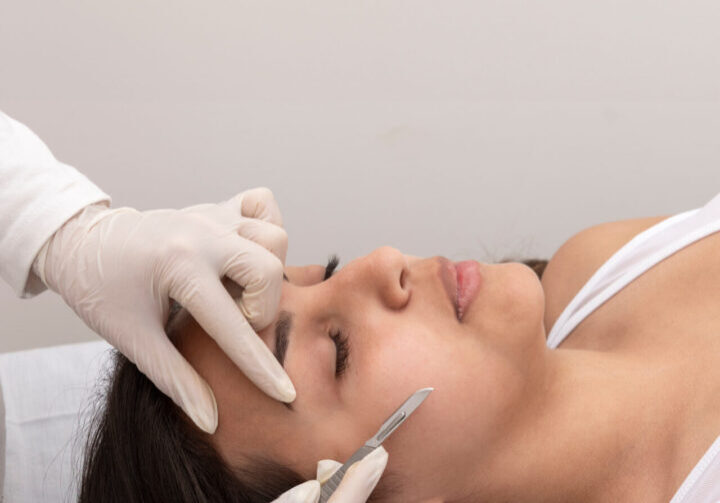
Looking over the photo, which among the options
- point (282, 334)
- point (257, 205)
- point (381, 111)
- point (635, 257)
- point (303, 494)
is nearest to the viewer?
point (303, 494)

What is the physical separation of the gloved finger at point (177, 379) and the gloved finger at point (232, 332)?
60 mm

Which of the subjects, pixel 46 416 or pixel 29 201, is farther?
pixel 46 416

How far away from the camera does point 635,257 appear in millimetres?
1580

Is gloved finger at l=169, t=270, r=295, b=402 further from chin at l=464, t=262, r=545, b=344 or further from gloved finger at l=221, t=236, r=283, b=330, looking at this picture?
chin at l=464, t=262, r=545, b=344

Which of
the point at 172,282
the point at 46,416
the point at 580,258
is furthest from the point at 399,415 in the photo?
the point at 46,416

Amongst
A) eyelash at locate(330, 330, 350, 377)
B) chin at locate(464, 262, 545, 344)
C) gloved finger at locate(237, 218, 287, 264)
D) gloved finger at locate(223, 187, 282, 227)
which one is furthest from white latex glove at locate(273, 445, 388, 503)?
gloved finger at locate(223, 187, 282, 227)

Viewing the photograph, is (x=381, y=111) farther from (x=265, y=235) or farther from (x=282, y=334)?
(x=282, y=334)

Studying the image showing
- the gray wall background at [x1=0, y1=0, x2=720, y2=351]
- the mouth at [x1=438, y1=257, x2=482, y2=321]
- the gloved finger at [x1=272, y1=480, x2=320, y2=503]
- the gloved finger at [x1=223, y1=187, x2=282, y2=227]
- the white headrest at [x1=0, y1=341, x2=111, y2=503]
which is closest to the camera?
the gloved finger at [x1=272, y1=480, x2=320, y2=503]

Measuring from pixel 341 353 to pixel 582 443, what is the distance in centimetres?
41

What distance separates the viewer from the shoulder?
1.65 metres

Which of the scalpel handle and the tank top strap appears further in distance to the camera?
the tank top strap

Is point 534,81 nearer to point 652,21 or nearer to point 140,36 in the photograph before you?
point 652,21

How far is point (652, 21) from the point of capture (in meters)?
1.91

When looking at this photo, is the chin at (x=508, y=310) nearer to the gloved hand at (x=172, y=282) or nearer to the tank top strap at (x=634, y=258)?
the gloved hand at (x=172, y=282)
